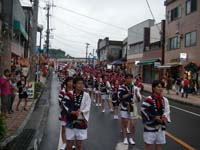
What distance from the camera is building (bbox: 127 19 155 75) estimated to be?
5939 cm

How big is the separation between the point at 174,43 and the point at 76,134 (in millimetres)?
38587

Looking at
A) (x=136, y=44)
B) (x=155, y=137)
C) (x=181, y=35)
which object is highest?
(x=136, y=44)

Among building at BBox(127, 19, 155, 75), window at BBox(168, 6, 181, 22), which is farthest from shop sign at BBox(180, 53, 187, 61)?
building at BBox(127, 19, 155, 75)

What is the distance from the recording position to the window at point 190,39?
38.4 metres

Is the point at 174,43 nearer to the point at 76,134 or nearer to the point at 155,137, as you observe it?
the point at 155,137

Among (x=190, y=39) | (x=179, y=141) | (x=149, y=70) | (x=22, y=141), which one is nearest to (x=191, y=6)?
(x=190, y=39)

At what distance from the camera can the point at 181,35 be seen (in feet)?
139

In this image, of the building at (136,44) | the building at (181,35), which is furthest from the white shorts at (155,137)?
the building at (136,44)

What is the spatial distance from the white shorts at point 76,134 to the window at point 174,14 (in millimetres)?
37815

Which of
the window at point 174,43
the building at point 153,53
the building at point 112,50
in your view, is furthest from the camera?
the building at point 112,50

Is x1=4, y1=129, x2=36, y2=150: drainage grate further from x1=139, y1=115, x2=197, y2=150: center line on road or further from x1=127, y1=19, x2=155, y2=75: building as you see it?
x1=127, y1=19, x2=155, y2=75: building

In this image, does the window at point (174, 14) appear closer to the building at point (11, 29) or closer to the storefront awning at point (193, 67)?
the storefront awning at point (193, 67)

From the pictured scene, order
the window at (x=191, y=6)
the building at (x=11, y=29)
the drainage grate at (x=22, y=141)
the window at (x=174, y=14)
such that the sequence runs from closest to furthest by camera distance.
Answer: the drainage grate at (x=22, y=141), the building at (x=11, y=29), the window at (x=191, y=6), the window at (x=174, y=14)

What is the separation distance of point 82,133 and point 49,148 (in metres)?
2.86
